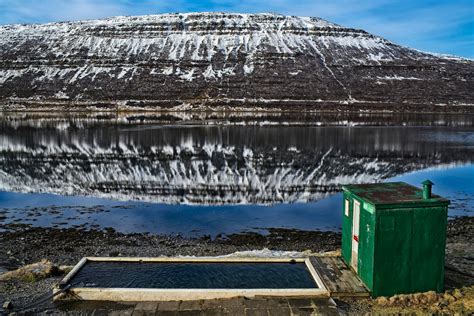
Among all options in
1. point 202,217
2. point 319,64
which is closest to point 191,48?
point 319,64

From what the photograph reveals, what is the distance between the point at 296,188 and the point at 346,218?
1601 centimetres

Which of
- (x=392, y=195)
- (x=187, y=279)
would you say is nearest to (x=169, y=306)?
(x=187, y=279)

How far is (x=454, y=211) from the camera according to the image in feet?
70.4

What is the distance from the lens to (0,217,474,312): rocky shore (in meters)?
13.7

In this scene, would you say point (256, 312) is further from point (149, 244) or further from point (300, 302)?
point (149, 244)

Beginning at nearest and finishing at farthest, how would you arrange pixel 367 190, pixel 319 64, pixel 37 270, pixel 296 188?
pixel 367 190, pixel 37 270, pixel 296 188, pixel 319 64

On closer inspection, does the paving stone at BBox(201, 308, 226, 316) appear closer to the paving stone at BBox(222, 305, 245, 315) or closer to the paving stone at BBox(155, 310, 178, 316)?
the paving stone at BBox(222, 305, 245, 315)

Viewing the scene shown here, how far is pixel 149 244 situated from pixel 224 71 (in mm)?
143665

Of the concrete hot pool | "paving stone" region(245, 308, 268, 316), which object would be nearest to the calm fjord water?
the concrete hot pool

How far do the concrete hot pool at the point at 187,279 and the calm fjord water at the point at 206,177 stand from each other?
6.90 meters

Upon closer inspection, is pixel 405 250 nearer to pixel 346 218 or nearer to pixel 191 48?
pixel 346 218

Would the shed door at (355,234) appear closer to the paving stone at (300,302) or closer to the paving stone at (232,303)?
the paving stone at (300,302)

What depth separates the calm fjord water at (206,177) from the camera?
20.8 meters

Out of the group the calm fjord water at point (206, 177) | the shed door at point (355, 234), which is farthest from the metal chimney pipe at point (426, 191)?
the calm fjord water at point (206, 177)
